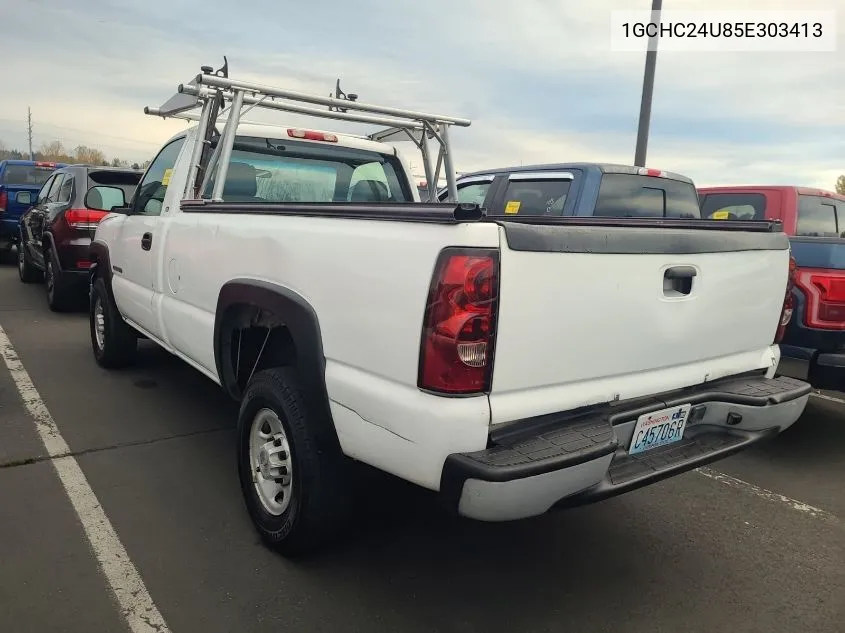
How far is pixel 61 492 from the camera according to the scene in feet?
10.8

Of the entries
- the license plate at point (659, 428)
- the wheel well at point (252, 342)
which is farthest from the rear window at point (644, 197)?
the wheel well at point (252, 342)

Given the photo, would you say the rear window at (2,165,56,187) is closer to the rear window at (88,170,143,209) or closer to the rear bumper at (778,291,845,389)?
the rear window at (88,170,143,209)

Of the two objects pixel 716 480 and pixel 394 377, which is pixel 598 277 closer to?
pixel 394 377

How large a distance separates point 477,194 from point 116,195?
4032mm

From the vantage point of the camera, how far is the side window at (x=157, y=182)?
4340mm

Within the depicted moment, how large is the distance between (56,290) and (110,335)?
10.3 ft

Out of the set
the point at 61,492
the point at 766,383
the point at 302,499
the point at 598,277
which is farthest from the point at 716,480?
the point at 61,492

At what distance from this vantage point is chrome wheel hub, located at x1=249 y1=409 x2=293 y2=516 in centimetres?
281

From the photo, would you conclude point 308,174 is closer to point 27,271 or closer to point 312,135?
point 312,135

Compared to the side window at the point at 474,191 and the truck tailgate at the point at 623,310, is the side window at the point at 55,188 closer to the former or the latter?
the side window at the point at 474,191

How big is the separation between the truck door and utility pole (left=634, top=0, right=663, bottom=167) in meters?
6.69

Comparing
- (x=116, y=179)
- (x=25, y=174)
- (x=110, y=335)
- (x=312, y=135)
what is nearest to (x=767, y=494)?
(x=312, y=135)

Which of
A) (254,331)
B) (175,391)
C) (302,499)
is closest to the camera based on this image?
(302,499)

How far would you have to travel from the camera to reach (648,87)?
9.28 metres
